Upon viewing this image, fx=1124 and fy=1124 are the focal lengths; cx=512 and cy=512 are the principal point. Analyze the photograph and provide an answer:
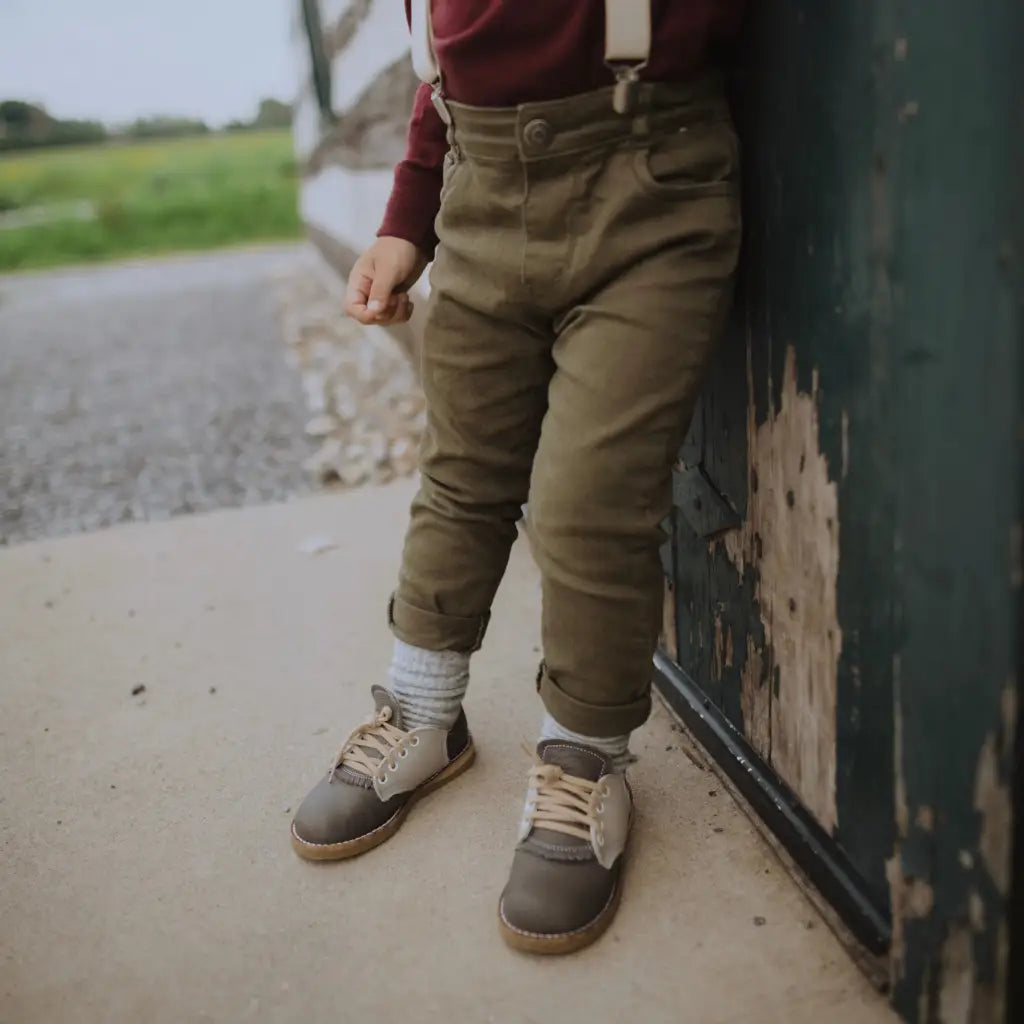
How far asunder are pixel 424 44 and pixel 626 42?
22 centimetres

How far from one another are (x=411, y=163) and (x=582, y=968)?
76 centimetres

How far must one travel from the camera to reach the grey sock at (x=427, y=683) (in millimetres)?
1122

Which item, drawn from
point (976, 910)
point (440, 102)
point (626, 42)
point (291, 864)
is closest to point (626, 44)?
point (626, 42)

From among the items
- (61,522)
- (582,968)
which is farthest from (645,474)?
(61,522)

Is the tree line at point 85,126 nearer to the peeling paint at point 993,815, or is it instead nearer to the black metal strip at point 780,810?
the black metal strip at point 780,810

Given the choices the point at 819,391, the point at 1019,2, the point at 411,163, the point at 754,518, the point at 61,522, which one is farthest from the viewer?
the point at 61,522

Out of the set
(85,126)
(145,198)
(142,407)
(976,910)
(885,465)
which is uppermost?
(885,465)

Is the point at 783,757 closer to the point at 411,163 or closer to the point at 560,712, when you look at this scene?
the point at 560,712

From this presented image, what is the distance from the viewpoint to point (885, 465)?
29.4 inches

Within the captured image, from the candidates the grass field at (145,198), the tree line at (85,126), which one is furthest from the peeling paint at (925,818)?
the grass field at (145,198)

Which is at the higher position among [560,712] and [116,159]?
[560,712]

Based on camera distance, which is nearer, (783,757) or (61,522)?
(783,757)

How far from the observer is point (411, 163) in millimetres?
1109

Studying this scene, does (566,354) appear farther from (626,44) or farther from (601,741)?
(601,741)
